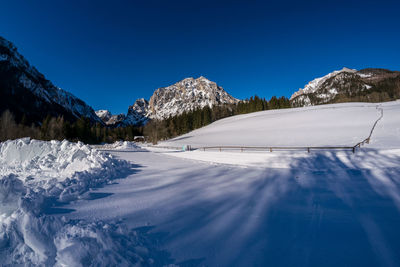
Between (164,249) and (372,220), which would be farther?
(372,220)

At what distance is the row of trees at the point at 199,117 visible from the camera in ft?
261

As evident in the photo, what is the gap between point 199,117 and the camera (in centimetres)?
8819

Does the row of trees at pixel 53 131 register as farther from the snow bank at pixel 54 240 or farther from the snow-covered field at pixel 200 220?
the snow bank at pixel 54 240

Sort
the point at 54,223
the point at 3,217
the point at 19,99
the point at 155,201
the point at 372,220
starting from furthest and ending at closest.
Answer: the point at 19,99 → the point at 155,201 → the point at 372,220 → the point at 3,217 → the point at 54,223

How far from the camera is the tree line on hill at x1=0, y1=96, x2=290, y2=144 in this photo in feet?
193

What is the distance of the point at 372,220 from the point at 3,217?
8.79 meters

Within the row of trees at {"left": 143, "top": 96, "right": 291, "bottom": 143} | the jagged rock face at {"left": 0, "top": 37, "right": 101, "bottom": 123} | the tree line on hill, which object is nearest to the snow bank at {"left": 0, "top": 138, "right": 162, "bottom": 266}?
the tree line on hill

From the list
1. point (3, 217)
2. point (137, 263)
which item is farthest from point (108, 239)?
point (3, 217)

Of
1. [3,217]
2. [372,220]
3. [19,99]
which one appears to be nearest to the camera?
[3,217]

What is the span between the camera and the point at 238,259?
333 cm

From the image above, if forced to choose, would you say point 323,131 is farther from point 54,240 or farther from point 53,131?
point 53,131

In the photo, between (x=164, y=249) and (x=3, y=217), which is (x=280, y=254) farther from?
(x=3, y=217)

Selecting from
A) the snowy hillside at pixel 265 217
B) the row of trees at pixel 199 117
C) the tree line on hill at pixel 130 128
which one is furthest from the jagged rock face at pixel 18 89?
the snowy hillside at pixel 265 217

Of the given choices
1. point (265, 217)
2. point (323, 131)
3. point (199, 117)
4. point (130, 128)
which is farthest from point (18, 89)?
point (323, 131)
